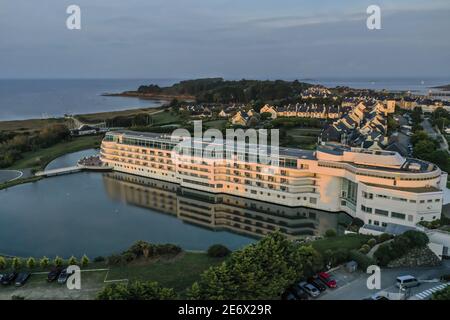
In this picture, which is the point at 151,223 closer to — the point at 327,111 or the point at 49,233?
the point at 49,233

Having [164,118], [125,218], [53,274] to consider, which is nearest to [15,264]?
[53,274]

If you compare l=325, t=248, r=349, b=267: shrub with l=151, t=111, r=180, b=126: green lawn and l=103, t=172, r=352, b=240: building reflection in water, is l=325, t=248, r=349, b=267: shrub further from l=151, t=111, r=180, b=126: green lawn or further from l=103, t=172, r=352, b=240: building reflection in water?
l=151, t=111, r=180, b=126: green lawn

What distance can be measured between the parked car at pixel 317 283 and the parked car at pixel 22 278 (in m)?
9.55

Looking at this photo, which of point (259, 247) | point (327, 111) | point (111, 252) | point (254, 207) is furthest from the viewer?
point (327, 111)

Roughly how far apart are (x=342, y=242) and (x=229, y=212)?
27.9 ft

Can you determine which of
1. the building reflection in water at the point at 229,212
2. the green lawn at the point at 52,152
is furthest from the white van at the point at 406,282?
the green lawn at the point at 52,152

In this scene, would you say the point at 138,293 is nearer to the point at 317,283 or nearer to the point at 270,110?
the point at 317,283

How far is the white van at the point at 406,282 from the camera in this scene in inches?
458

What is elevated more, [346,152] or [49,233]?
[346,152]

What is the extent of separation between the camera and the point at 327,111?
179ft

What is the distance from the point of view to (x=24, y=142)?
3831 cm

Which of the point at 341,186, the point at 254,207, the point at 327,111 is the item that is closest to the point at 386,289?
the point at 341,186

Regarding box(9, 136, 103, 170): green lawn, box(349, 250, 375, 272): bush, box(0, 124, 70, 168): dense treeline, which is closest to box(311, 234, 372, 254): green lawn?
box(349, 250, 375, 272): bush

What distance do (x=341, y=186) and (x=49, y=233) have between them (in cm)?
1606
